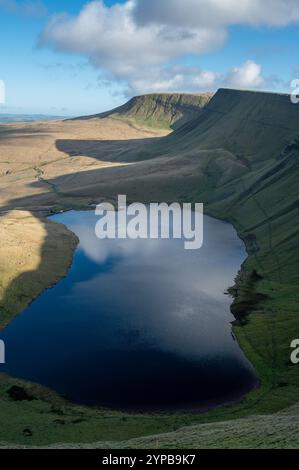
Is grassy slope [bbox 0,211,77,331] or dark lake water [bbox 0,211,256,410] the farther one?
grassy slope [bbox 0,211,77,331]

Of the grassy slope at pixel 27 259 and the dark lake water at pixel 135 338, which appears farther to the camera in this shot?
the grassy slope at pixel 27 259

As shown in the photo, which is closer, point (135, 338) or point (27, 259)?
point (135, 338)

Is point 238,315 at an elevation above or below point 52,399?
above

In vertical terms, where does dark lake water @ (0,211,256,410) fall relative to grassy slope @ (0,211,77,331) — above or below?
below

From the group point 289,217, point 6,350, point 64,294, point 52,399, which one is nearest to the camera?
point 52,399

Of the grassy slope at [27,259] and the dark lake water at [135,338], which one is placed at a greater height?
the grassy slope at [27,259]

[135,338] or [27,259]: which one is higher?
[27,259]
